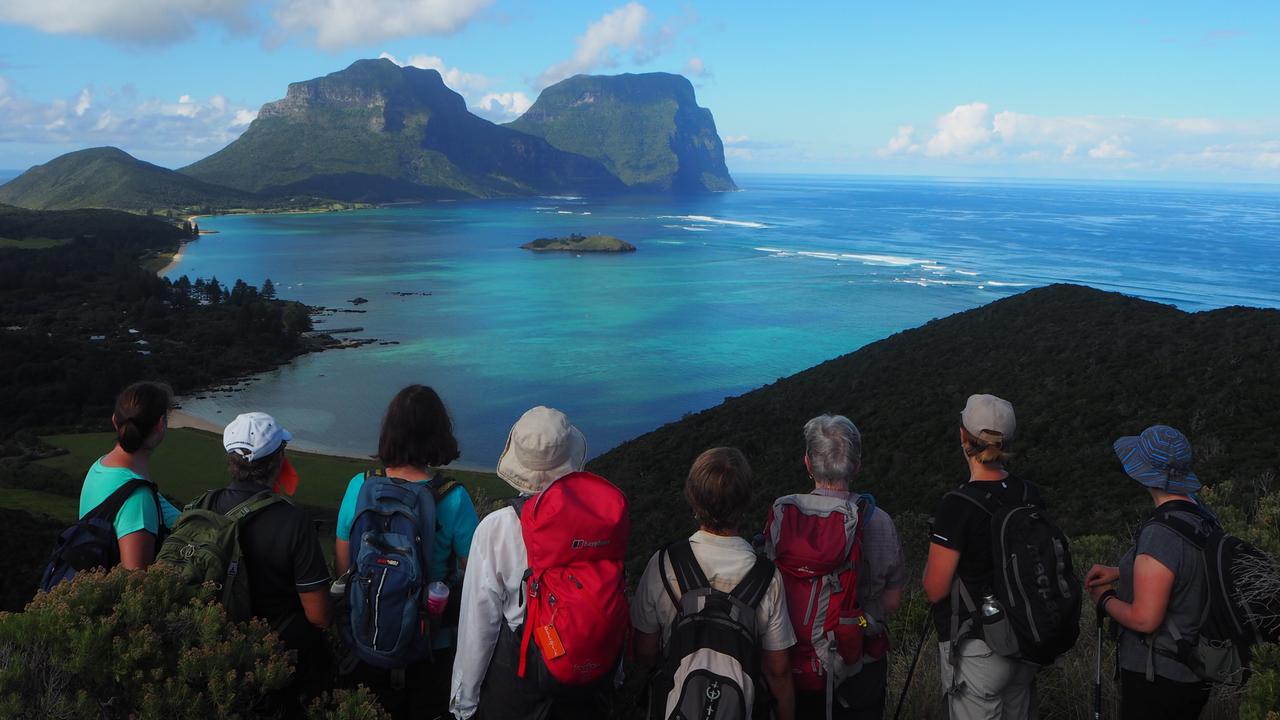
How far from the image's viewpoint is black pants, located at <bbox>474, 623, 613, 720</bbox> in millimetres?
2631

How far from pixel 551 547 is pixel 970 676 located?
1719 millimetres

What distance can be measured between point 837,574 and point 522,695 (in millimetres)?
1172

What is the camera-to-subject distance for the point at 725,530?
268 cm

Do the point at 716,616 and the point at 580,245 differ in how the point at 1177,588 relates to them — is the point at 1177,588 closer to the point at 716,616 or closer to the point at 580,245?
the point at 716,616

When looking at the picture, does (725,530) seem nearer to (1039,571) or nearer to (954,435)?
(1039,571)

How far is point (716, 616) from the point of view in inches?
101

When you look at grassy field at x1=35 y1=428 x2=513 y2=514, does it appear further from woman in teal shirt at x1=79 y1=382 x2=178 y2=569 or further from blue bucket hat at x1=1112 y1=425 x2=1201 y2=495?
blue bucket hat at x1=1112 y1=425 x2=1201 y2=495

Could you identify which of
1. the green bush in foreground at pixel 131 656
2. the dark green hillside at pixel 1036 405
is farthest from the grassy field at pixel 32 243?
the green bush in foreground at pixel 131 656

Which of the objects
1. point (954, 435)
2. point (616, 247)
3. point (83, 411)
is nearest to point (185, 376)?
point (83, 411)

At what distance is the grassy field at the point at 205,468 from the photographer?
23641mm

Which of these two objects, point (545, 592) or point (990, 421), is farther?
point (990, 421)

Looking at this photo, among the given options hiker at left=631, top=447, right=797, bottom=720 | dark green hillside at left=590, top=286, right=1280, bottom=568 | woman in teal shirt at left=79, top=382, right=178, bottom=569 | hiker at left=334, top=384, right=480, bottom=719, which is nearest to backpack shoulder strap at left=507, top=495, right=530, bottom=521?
hiker at left=334, top=384, right=480, bottom=719

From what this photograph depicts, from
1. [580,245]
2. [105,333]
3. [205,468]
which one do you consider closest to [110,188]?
[580,245]

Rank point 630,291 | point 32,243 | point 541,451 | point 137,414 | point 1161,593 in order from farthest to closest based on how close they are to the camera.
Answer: point 32,243 → point 630,291 → point 137,414 → point 1161,593 → point 541,451
